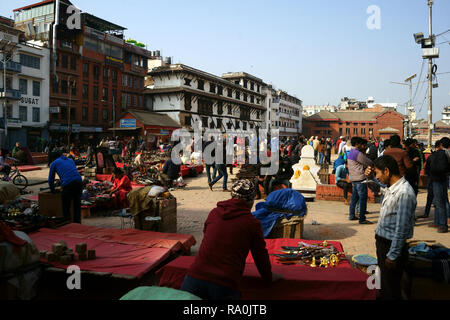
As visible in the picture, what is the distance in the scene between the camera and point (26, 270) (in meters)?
3.75

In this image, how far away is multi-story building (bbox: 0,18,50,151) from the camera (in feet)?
91.7

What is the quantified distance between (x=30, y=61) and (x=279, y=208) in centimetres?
3260

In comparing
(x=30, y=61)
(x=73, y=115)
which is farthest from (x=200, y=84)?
(x=30, y=61)

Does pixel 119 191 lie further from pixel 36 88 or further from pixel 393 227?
pixel 36 88

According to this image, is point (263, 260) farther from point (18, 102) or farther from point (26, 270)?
point (18, 102)

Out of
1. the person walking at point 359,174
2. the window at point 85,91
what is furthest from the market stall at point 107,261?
the window at point 85,91

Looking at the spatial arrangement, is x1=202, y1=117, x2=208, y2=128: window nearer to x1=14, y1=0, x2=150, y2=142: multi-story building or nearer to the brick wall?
x1=14, y1=0, x2=150, y2=142: multi-story building

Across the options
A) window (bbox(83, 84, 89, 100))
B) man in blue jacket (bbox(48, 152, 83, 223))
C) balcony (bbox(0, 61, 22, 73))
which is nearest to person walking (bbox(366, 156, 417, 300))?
man in blue jacket (bbox(48, 152, 83, 223))

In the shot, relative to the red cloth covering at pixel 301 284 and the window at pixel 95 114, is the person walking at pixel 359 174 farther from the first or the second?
the window at pixel 95 114

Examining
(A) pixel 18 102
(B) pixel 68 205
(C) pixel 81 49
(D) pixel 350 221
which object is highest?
(C) pixel 81 49

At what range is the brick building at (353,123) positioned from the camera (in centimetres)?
6956

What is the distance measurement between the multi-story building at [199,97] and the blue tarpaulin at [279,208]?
3420 cm
